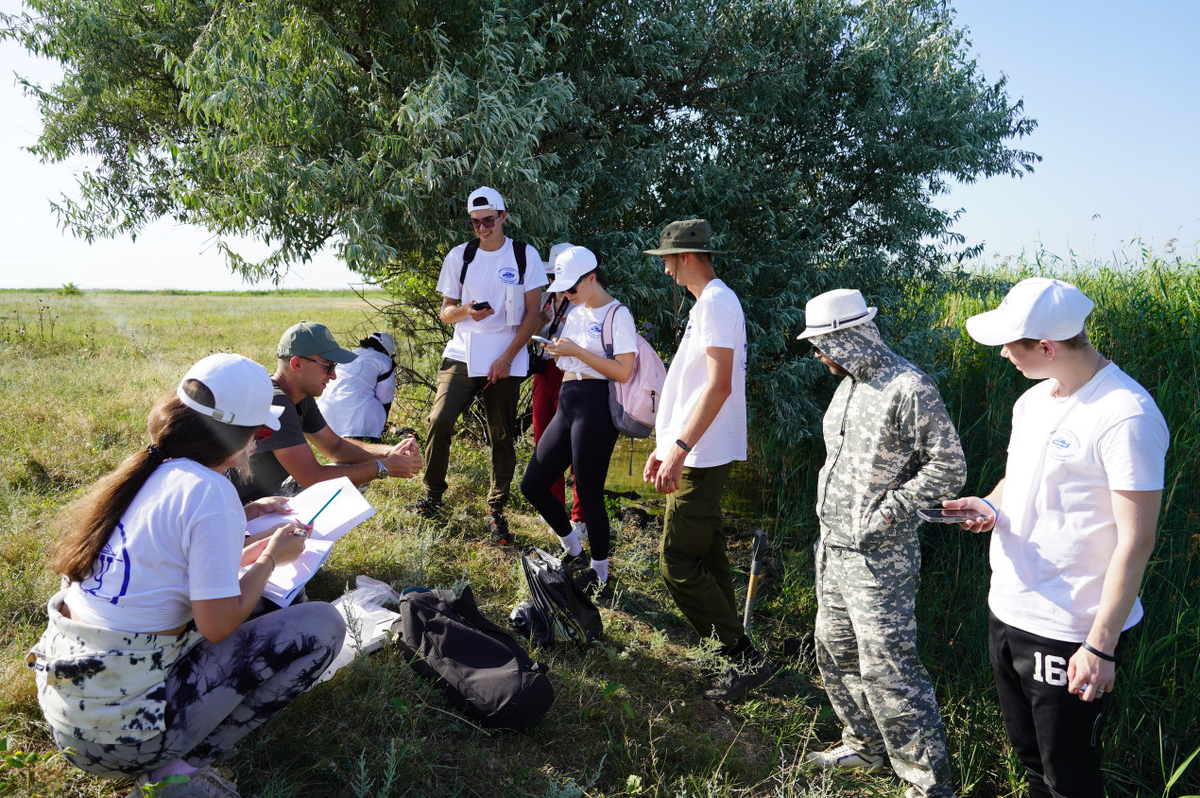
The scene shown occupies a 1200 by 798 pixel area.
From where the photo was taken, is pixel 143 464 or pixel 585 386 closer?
pixel 143 464

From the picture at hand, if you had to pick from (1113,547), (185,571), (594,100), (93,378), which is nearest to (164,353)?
(93,378)

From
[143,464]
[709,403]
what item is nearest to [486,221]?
[709,403]

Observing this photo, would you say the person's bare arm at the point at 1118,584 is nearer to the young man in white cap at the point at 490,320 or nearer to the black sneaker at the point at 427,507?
the young man in white cap at the point at 490,320

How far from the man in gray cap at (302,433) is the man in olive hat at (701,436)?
1516 mm

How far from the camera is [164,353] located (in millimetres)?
12250

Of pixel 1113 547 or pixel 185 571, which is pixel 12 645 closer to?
pixel 185 571

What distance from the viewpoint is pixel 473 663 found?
334 centimetres

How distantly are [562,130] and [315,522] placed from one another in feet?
16.2

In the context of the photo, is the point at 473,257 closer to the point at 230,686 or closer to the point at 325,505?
the point at 325,505

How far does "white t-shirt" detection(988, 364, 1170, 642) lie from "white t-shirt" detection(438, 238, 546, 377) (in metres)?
3.45

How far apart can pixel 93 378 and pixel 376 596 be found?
7.66 meters

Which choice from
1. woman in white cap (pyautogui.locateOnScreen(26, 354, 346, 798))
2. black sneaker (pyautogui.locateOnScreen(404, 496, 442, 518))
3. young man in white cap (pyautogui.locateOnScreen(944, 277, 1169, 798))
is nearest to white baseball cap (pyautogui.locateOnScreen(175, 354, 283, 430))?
woman in white cap (pyautogui.locateOnScreen(26, 354, 346, 798))

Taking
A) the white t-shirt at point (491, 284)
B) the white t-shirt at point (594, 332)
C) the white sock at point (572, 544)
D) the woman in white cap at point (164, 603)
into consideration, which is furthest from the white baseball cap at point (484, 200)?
the woman in white cap at point (164, 603)

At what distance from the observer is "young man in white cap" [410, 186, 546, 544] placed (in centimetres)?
516
